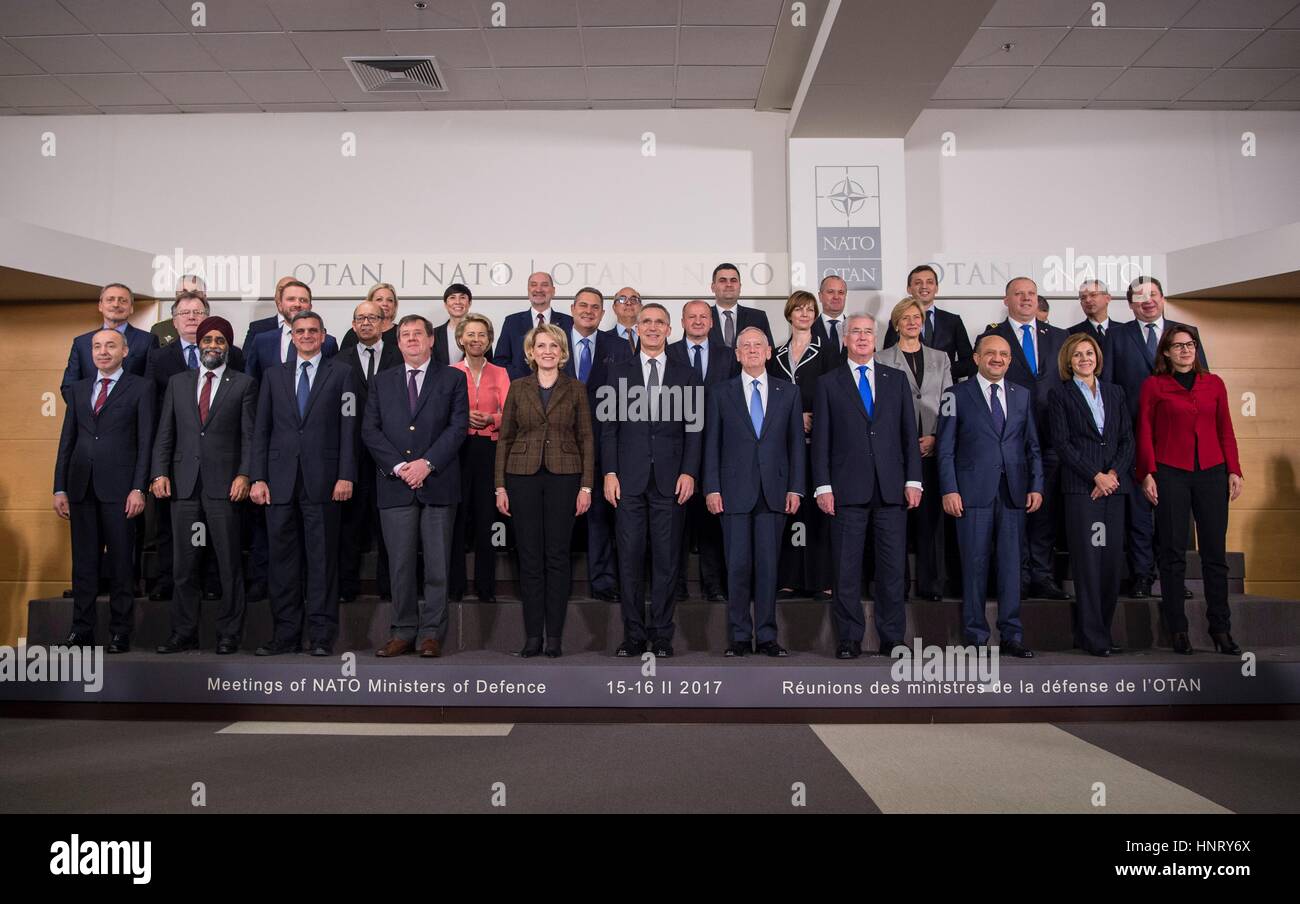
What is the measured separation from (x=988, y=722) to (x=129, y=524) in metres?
4.45

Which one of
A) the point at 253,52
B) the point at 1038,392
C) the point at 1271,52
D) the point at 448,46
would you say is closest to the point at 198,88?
the point at 253,52

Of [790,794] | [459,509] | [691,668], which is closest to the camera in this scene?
[790,794]

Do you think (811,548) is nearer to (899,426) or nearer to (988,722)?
(899,426)

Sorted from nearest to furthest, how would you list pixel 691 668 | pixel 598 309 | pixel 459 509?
pixel 691 668
pixel 459 509
pixel 598 309

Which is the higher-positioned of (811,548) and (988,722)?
(811,548)

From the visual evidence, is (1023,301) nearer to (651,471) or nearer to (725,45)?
(651,471)

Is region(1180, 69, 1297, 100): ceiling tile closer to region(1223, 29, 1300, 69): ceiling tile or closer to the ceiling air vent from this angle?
region(1223, 29, 1300, 69): ceiling tile

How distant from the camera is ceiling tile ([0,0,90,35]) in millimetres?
5520

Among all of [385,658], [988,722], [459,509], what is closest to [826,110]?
[459,509]

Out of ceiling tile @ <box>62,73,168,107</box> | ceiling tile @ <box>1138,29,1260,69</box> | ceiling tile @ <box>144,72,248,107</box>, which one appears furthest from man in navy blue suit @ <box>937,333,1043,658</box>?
ceiling tile @ <box>62,73,168,107</box>

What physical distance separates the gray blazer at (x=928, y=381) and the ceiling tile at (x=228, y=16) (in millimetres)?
4703

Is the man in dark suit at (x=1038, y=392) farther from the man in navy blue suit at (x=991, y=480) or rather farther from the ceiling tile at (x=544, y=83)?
the ceiling tile at (x=544, y=83)

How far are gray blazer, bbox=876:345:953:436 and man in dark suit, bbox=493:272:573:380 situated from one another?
1919mm

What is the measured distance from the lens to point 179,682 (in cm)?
396
